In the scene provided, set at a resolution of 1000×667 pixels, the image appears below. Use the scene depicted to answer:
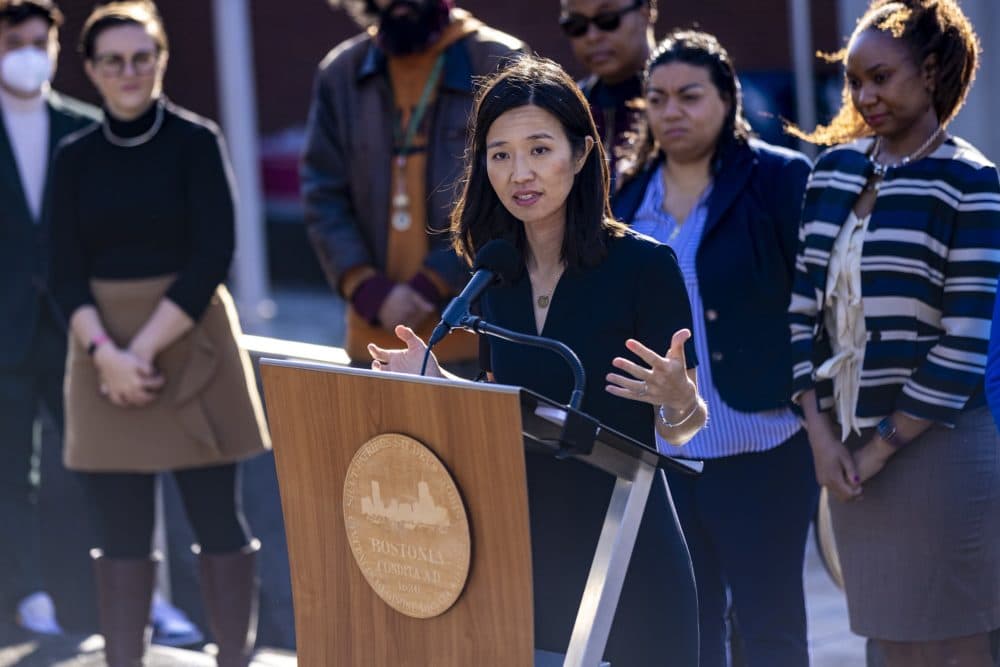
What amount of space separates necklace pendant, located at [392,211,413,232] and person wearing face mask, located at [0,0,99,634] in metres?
1.56

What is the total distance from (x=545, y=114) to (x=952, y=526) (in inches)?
55.9

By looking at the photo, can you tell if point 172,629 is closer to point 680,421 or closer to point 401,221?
point 401,221

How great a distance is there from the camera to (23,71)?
6109 mm

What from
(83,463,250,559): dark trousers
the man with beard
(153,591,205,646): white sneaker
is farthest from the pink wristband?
(153,591,205,646): white sneaker

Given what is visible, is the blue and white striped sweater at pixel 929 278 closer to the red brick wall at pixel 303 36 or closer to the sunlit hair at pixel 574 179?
the sunlit hair at pixel 574 179

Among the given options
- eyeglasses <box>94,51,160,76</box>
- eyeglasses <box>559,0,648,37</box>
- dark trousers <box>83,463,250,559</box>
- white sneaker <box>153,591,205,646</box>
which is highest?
eyeglasses <box>559,0,648,37</box>

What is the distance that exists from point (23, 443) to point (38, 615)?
0.67 m

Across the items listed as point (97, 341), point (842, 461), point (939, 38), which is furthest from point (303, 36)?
point (842, 461)

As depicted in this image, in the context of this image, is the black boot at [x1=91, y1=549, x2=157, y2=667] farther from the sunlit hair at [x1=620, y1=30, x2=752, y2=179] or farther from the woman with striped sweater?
the woman with striped sweater

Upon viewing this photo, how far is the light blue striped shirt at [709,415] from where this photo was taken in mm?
4176

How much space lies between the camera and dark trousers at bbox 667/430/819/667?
13.7 ft

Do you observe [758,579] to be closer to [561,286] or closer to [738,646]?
[738,646]

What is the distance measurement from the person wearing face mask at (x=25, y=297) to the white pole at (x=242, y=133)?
636 cm

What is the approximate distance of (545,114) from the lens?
10.5 feet
